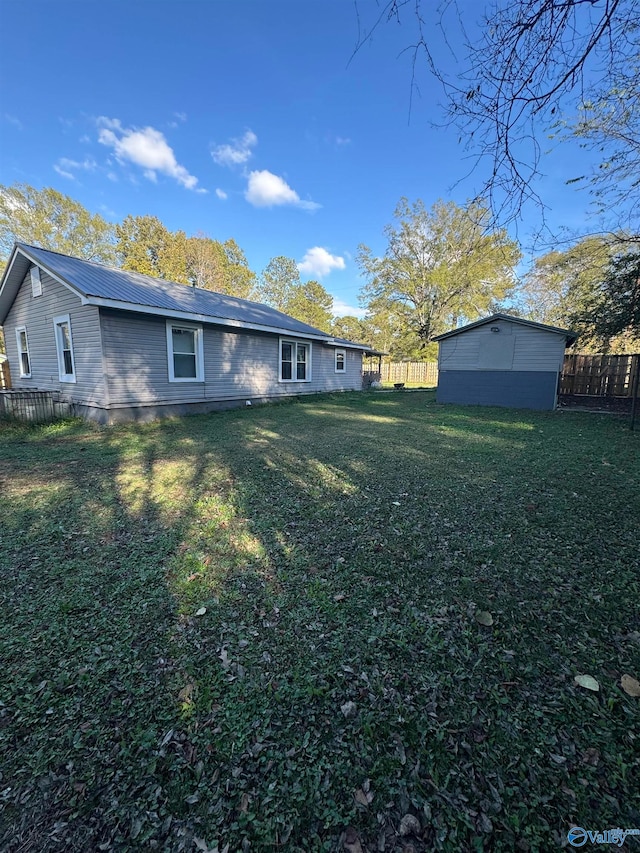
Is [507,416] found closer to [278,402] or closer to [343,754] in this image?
[278,402]

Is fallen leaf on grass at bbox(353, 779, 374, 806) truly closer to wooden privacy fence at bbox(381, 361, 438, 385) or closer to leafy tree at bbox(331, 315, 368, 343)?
wooden privacy fence at bbox(381, 361, 438, 385)

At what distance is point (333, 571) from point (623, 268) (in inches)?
403

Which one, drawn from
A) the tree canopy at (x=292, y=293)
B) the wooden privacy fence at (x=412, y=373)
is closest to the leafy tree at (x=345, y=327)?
the tree canopy at (x=292, y=293)

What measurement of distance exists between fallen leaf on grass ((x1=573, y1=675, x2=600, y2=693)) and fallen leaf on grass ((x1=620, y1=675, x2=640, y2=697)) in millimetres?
124

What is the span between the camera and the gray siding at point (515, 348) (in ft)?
39.2

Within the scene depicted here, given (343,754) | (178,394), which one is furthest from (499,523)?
(178,394)

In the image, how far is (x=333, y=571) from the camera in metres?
2.63

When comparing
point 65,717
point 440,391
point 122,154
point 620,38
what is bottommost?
point 65,717

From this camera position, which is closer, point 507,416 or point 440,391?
point 507,416

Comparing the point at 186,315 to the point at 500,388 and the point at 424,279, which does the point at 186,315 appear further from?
the point at 424,279

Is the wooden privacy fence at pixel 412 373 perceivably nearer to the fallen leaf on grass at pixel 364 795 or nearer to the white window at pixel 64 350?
the white window at pixel 64 350

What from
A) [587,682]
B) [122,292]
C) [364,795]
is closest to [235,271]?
[122,292]
